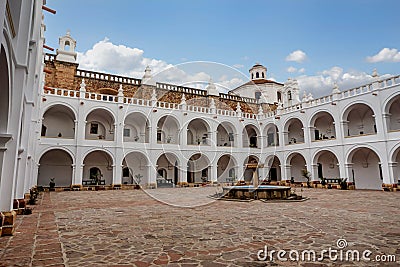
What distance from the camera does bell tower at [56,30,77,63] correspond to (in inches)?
965

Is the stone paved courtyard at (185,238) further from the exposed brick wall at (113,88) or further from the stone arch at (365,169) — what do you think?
the exposed brick wall at (113,88)

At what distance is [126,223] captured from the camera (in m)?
7.21

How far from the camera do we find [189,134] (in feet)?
94.2

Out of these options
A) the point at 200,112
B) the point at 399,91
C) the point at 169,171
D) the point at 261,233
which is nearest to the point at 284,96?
the point at 200,112

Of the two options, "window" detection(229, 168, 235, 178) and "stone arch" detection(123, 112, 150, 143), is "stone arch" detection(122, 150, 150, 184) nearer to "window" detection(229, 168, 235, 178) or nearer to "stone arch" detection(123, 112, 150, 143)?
"stone arch" detection(123, 112, 150, 143)

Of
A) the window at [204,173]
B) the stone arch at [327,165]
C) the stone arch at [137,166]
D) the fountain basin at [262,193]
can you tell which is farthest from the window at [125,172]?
the stone arch at [327,165]

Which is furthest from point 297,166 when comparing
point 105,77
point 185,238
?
point 185,238

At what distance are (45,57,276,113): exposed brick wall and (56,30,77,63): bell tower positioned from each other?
1.37 m

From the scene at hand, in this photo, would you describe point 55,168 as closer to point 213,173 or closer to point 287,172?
point 213,173

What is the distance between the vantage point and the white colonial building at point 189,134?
20438mm

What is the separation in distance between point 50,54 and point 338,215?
26.6 meters

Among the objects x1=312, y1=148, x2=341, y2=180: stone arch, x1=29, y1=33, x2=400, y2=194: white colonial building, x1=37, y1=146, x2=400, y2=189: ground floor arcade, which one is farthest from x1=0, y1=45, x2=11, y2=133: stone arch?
x1=312, y1=148, x2=341, y2=180: stone arch

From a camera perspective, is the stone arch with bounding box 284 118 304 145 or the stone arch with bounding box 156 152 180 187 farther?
the stone arch with bounding box 284 118 304 145

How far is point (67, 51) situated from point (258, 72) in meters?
26.1
